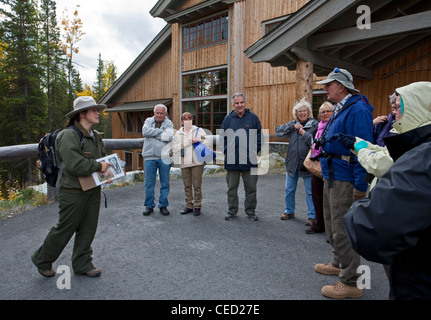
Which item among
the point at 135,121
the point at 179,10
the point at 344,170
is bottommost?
the point at 344,170

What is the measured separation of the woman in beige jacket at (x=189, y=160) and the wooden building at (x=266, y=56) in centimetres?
330

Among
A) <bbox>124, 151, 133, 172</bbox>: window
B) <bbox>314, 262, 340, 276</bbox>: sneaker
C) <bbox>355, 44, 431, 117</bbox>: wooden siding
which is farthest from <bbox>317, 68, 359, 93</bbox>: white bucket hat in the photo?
<bbox>124, 151, 133, 172</bbox>: window

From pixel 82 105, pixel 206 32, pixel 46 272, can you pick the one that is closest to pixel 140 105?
pixel 206 32

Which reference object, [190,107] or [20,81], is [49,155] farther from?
[20,81]

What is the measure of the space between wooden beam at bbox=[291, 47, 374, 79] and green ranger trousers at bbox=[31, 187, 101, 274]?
6011 mm

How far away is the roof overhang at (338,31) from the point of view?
250 inches

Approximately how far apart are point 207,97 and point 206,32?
3340 mm

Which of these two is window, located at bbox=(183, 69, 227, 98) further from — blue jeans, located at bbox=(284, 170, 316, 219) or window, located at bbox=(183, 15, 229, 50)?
blue jeans, located at bbox=(284, 170, 316, 219)

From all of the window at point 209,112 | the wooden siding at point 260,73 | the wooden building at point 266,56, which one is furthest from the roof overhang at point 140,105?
the wooden siding at point 260,73

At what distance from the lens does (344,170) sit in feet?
9.84

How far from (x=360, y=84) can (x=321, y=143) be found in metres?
8.64

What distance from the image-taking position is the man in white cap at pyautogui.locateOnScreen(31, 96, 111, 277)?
3.19m

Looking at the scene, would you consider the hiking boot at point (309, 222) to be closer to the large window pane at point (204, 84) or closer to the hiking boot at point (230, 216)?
the hiking boot at point (230, 216)

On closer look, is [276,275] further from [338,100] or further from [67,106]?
[67,106]
